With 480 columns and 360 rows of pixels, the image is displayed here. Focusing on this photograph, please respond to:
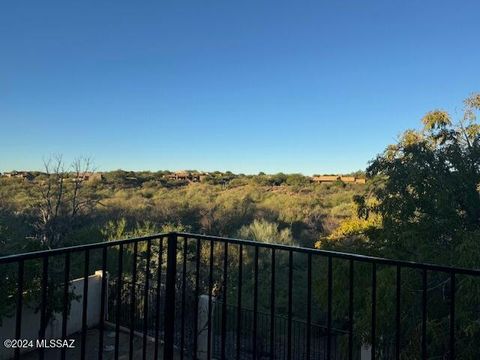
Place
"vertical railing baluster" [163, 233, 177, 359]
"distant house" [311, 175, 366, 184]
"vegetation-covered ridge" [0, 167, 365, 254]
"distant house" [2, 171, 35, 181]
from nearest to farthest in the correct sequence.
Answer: "vertical railing baluster" [163, 233, 177, 359] < "vegetation-covered ridge" [0, 167, 365, 254] < "distant house" [2, 171, 35, 181] < "distant house" [311, 175, 366, 184]

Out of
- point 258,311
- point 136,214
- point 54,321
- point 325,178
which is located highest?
point 325,178

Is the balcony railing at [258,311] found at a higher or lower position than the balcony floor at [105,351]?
higher

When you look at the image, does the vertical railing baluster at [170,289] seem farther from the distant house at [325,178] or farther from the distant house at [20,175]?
the distant house at [325,178]

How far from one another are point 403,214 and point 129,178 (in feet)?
101

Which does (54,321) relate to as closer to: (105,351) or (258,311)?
(105,351)

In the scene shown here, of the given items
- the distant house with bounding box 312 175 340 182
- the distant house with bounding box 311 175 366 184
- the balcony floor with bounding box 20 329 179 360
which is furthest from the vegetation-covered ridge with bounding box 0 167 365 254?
the distant house with bounding box 312 175 340 182

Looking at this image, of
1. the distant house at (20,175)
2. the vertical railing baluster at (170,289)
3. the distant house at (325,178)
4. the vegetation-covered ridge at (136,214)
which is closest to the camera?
the vertical railing baluster at (170,289)

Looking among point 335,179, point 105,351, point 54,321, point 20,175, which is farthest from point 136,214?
point 335,179

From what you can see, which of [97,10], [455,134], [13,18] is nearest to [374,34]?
[455,134]

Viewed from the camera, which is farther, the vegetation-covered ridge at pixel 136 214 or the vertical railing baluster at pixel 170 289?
the vegetation-covered ridge at pixel 136 214

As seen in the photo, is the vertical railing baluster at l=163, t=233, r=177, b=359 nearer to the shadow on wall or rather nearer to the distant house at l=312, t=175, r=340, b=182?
the shadow on wall

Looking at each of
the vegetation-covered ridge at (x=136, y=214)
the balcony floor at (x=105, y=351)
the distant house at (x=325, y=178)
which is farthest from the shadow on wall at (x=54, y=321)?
the distant house at (x=325, y=178)

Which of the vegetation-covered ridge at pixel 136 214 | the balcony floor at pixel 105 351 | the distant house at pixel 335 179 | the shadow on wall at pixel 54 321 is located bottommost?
the balcony floor at pixel 105 351

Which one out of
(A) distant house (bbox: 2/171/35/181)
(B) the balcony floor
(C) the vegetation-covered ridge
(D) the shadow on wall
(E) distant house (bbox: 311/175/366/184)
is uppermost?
(E) distant house (bbox: 311/175/366/184)
